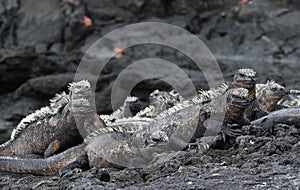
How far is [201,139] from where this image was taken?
8.48 metres

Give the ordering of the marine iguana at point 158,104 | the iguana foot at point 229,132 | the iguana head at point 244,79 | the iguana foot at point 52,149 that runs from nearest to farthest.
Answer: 1. the iguana foot at point 229,132
2. the iguana head at point 244,79
3. the iguana foot at point 52,149
4. the marine iguana at point 158,104

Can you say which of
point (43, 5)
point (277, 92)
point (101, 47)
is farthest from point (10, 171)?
point (43, 5)

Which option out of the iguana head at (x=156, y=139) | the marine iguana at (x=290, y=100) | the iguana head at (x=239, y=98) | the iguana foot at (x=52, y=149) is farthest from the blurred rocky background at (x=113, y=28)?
the iguana head at (x=156, y=139)

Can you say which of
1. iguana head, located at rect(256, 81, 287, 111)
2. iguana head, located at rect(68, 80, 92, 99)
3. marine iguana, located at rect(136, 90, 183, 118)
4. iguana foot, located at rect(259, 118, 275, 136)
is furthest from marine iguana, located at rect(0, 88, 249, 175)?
iguana head, located at rect(256, 81, 287, 111)

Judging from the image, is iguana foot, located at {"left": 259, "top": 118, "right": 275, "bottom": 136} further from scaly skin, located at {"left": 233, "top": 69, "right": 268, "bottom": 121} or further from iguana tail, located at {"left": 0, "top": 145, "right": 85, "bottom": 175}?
iguana tail, located at {"left": 0, "top": 145, "right": 85, "bottom": 175}

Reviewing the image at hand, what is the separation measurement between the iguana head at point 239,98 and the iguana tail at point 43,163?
5.48 feet

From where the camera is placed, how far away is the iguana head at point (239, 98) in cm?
836

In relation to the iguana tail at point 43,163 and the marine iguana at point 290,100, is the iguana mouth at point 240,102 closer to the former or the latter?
the iguana tail at point 43,163

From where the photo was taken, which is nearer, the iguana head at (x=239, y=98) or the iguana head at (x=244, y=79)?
the iguana head at (x=239, y=98)

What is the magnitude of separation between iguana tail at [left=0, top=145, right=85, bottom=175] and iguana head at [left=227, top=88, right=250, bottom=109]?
5.48 feet

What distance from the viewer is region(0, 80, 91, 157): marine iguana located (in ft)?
31.0

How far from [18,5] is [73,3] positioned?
166 centimetres

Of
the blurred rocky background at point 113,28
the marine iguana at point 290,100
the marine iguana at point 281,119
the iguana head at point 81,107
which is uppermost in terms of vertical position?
the blurred rocky background at point 113,28

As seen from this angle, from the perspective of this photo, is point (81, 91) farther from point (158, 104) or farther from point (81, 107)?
point (158, 104)
